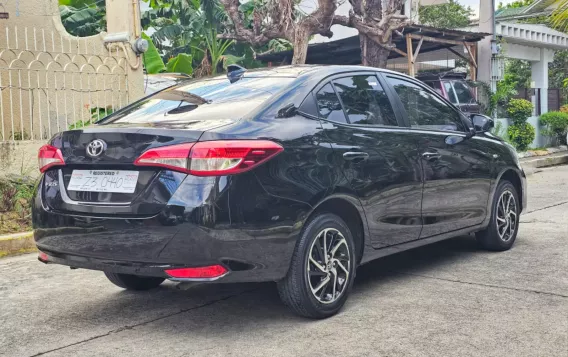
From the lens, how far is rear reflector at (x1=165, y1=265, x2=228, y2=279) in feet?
12.4

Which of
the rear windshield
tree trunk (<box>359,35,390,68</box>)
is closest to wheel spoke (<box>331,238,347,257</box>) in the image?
the rear windshield

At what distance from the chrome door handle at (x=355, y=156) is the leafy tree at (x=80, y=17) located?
1204cm

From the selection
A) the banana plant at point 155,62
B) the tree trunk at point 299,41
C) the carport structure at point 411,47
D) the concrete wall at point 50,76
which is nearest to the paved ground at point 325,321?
the concrete wall at point 50,76

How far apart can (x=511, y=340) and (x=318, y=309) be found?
1105mm

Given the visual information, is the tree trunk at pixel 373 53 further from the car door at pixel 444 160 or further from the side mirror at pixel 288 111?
the side mirror at pixel 288 111

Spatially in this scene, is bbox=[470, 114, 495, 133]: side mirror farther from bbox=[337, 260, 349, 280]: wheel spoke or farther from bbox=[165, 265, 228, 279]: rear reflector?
bbox=[165, 265, 228, 279]: rear reflector

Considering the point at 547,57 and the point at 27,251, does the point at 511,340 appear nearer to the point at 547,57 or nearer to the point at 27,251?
the point at 27,251

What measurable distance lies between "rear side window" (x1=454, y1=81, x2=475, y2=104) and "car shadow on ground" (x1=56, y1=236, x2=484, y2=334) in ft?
35.5

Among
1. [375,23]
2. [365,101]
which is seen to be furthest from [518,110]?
[365,101]

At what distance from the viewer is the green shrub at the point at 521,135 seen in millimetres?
18078

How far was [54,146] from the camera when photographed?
4.28m

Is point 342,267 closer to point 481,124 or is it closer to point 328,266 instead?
point 328,266

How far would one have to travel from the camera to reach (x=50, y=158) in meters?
4.25

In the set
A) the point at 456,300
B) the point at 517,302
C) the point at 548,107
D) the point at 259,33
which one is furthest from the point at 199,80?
the point at 548,107
